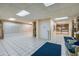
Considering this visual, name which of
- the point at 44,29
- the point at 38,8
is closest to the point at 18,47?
the point at 38,8

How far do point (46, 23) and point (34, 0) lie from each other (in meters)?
5.21

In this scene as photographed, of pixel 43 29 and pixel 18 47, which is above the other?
pixel 43 29

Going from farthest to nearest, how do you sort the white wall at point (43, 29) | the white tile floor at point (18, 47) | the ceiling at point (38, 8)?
the white wall at point (43, 29) → the white tile floor at point (18, 47) → the ceiling at point (38, 8)

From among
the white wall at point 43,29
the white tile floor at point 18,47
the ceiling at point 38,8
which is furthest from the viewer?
the white wall at point 43,29

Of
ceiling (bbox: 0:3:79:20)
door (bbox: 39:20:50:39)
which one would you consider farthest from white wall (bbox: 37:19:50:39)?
ceiling (bbox: 0:3:79:20)

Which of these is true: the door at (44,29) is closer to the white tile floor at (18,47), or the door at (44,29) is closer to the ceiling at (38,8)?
the white tile floor at (18,47)

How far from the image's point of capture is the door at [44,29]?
22.2ft

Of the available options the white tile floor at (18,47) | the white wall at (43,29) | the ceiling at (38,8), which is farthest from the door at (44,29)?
the ceiling at (38,8)

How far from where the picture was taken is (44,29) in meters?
7.10

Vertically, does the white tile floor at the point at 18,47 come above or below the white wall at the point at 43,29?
below

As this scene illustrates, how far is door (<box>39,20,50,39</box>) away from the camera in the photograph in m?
6.78

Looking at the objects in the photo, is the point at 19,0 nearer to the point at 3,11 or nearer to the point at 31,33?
the point at 3,11

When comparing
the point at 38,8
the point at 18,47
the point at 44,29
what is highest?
the point at 38,8

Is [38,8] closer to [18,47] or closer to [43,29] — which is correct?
[18,47]
